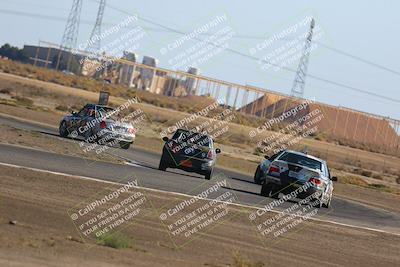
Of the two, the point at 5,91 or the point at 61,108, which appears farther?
the point at 5,91

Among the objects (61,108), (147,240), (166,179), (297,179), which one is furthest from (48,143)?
(61,108)

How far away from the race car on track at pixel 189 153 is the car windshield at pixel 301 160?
308 centimetres

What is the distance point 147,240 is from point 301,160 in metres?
12.0

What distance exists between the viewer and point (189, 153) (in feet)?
91.5

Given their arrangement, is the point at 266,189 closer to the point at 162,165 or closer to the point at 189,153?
the point at 189,153

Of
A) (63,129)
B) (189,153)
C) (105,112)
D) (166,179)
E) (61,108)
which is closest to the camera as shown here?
(166,179)

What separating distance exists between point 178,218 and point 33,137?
16119 mm

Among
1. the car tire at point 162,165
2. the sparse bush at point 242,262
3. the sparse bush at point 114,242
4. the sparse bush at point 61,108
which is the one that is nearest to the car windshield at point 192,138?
the car tire at point 162,165

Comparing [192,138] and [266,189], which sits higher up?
[192,138]

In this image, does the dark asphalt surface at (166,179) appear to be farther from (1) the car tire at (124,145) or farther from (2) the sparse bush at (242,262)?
(2) the sparse bush at (242,262)

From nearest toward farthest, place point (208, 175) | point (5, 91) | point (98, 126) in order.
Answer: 1. point (208, 175)
2. point (98, 126)
3. point (5, 91)

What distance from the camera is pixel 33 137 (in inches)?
1277

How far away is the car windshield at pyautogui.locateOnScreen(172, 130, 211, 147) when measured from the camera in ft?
91.7

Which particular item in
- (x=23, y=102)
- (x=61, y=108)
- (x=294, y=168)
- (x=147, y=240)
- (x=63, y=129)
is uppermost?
(x=294, y=168)
